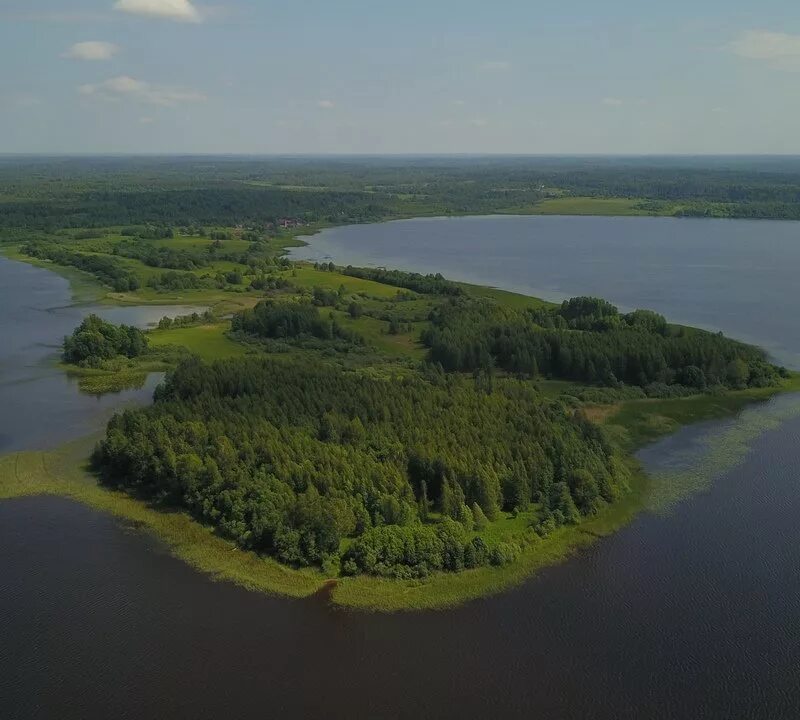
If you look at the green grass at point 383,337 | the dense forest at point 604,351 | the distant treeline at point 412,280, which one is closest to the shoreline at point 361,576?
the dense forest at point 604,351

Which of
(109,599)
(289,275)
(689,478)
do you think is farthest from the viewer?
(289,275)

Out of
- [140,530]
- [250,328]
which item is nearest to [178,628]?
[140,530]

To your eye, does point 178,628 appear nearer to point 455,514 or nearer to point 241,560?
point 241,560

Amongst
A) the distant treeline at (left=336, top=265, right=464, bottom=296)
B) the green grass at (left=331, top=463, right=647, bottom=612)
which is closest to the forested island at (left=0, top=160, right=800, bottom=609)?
the green grass at (left=331, top=463, right=647, bottom=612)

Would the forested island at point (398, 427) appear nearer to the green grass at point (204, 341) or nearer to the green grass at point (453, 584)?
the green grass at point (453, 584)

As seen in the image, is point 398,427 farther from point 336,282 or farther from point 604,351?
point 336,282

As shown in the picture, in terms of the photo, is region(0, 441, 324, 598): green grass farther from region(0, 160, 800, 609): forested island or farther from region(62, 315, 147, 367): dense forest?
region(62, 315, 147, 367): dense forest

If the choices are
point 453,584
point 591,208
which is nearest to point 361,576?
point 453,584
